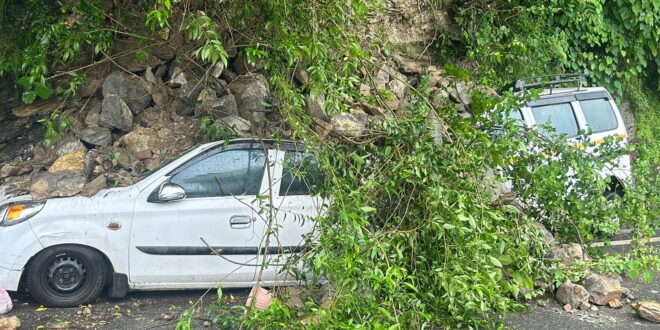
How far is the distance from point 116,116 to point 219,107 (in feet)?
3.92

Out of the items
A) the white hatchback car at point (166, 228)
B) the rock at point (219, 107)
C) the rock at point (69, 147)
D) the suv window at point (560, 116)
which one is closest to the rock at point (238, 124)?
the rock at point (219, 107)

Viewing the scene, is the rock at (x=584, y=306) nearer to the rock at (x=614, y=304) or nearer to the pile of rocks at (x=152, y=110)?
the rock at (x=614, y=304)

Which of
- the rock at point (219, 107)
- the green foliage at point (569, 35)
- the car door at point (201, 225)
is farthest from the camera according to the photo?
the green foliage at point (569, 35)

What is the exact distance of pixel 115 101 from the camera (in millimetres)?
7910

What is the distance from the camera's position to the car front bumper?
6348 mm

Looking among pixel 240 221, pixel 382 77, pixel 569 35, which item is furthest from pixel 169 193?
pixel 569 35

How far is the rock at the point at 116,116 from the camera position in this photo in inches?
309

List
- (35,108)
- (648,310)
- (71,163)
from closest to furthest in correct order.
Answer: (648,310) → (71,163) → (35,108)

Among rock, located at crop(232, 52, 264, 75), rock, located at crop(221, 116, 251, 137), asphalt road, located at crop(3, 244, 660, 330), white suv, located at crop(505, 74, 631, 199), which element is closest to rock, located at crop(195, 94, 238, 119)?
rock, located at crop(221, 116, 251, 137)

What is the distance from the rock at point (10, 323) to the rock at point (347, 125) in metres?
3.12

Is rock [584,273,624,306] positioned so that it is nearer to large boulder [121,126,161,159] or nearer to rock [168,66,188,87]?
large boulder [121,126,161,159]

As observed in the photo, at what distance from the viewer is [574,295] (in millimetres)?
6586

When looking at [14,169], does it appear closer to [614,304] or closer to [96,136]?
[96,136]

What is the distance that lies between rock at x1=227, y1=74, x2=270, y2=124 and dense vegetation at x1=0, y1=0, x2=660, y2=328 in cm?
64
